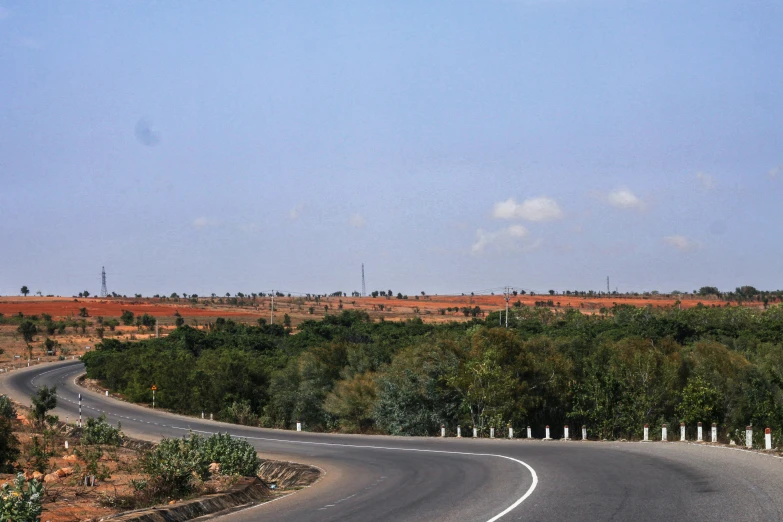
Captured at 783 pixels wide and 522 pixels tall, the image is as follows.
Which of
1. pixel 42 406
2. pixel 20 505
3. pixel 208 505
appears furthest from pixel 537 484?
pixel 42 406

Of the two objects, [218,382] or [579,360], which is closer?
[579,360]

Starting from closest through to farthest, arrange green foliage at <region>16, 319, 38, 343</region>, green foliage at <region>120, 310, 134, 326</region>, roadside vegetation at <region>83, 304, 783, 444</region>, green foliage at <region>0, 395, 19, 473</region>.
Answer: green foliage at <region>0, 395, 19, 473</region>
roadside vegetation at <region>83, 304, 783, 444</region>
green foliage at <region>16, 319, 38, 343</region>
green foliage at <region>120, 310, 134, 326</region>

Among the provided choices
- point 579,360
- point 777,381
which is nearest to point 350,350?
point 579,360

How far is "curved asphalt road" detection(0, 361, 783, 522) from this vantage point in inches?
524

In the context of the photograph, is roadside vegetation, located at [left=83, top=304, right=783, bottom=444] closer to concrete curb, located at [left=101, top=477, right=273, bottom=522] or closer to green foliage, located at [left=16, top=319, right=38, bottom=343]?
concrete curb, located at [left=101, top=477, right=273, bottom=522]

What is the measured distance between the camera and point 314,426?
60031 millimetres

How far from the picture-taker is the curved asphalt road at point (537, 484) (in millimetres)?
13312

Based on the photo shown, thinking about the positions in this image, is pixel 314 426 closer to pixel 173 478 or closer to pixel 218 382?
pixel 218 382

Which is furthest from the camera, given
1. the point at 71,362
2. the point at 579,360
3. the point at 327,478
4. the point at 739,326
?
the point at 71,362

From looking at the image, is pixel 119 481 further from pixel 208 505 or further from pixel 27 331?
pixel 27 331

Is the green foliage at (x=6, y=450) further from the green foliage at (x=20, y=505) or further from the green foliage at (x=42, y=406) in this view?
the green foliage at (x=42, y=406)

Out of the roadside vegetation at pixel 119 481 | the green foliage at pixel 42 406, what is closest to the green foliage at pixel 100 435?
the green foliage at pixel 42 406

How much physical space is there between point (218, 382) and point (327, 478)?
4354 cm

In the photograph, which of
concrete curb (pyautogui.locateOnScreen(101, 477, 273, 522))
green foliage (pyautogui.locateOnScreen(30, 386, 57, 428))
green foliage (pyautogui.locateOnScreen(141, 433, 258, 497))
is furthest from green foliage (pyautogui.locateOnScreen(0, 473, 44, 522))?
green foliage (pyautogui.locateOnScreen(30, 386, 57, 428))
